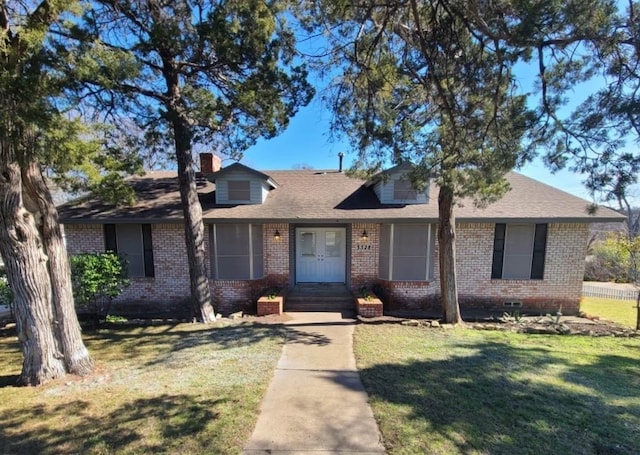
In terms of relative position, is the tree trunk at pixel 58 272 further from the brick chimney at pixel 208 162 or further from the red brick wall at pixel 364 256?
the brick chimney at pixel 208 162

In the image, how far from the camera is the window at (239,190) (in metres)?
9.93

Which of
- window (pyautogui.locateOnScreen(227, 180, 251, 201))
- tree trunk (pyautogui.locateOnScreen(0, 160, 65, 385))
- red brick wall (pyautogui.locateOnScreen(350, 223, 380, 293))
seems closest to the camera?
tree trunk (pyautogui.locateOnScreen(0, 160, 65, 385))

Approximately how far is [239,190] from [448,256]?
669 centimetres

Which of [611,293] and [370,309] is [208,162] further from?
[611,293]

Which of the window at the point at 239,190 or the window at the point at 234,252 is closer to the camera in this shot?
the window at the point at 234,252

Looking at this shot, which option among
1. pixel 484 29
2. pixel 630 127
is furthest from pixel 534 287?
pixel 484 29

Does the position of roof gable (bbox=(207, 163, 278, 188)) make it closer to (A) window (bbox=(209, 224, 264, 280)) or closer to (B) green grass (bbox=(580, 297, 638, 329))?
(A) window (bbox=(209, 224, 264, 280))

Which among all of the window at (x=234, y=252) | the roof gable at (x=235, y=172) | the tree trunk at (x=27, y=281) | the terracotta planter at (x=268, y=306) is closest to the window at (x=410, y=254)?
the terracotta planter at (x=268, y=306)

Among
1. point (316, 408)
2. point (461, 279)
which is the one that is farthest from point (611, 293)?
point (316, 408)

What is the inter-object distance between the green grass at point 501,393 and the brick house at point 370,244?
271 cm

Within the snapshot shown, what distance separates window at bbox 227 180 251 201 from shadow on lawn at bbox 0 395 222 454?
22.4ft

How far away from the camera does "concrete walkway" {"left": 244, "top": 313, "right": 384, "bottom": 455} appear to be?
3.09 meters

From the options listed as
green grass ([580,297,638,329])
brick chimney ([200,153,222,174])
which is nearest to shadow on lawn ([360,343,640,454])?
green grass ([580,297,638,329])

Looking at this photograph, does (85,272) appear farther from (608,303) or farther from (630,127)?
(608,303)
